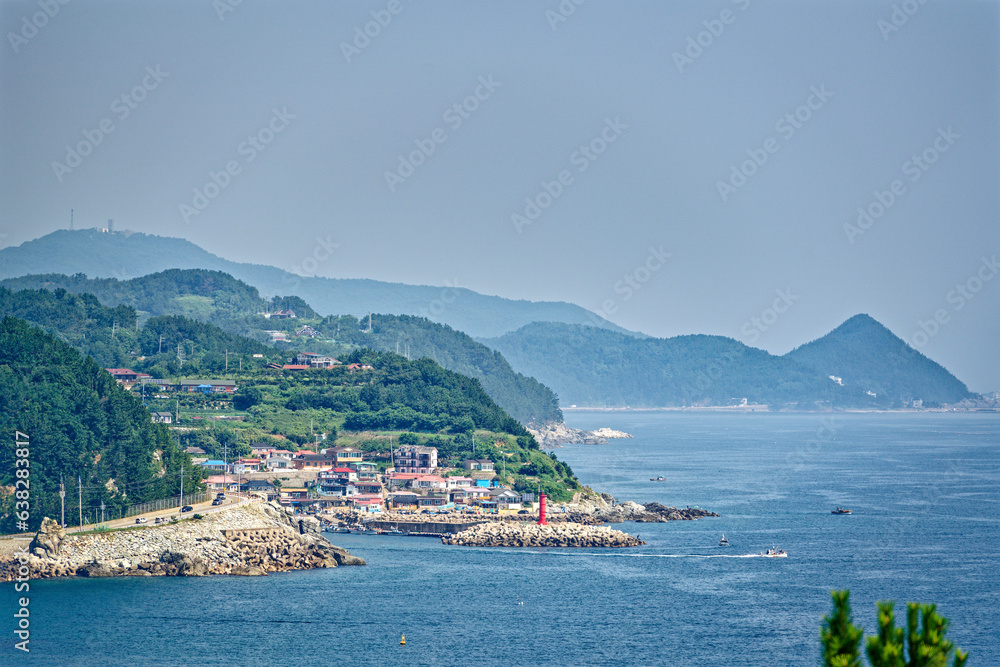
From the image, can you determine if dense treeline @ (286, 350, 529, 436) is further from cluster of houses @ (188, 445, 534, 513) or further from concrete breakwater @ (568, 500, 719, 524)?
concrete breakwater @ (568, 500, 719, 524)

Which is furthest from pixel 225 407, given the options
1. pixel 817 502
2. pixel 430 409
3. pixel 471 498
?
pixel 817 502

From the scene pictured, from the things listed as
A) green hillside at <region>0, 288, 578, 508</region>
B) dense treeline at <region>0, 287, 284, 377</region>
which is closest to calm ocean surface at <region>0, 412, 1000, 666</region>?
green hillside at <region>0, 288, 578, 508</region>

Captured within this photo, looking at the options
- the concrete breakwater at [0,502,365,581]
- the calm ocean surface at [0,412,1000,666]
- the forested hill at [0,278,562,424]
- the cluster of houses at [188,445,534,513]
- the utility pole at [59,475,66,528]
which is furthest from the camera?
the forested hill at [0,278,562,424]

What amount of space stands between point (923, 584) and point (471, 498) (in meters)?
31.5

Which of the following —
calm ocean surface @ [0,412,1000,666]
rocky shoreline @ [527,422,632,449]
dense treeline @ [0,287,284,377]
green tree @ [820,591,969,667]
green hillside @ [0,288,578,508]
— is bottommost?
calm ocean surface @ [0,412,1000,666]

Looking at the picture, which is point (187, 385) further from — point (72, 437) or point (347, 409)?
point (72, 437)

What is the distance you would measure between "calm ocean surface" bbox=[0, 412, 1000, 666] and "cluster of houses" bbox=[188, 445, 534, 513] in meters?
7.80

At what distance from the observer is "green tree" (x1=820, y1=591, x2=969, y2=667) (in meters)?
14.3

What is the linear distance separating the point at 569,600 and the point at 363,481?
31.5m

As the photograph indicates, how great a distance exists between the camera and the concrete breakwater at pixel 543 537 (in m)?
64.5

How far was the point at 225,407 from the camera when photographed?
3861 inches

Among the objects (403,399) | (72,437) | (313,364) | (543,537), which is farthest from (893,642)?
(313,364)

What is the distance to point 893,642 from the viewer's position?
14391 millimetres

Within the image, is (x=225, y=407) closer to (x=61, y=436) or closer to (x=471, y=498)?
(x=471, y=498)
